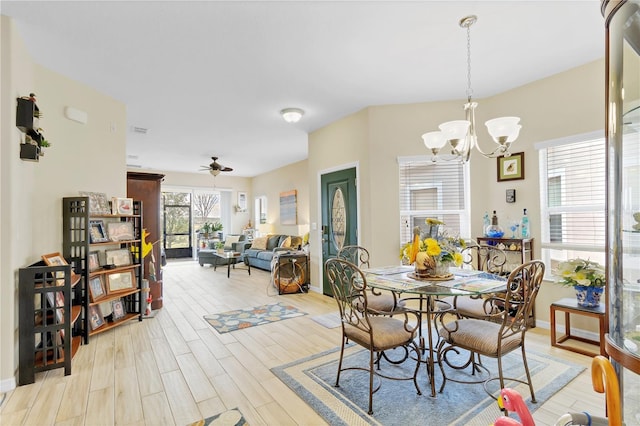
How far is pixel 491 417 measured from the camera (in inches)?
75.4

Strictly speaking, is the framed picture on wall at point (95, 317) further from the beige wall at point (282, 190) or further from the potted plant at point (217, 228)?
the potted plant at point (217, 228)

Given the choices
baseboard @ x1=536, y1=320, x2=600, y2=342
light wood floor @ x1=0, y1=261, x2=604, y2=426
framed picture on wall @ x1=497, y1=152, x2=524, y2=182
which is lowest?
light wood floor @ x1=0, y1=261, x2=604, y2=426

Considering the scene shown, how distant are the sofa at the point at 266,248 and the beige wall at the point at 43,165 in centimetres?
379

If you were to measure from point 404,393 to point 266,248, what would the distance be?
613 cm

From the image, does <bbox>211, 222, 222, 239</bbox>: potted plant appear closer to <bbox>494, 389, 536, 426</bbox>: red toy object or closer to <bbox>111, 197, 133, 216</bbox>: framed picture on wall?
<bbox>111, 197, 133, 216</bbox>: framed picture on wall

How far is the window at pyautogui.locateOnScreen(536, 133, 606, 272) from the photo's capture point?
3.10 metres

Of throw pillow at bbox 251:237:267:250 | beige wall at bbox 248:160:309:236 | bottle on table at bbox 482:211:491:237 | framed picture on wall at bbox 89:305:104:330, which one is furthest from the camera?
throw pillow at bbox 251:237:267:250

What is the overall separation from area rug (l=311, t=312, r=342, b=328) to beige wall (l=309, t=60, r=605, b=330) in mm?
900

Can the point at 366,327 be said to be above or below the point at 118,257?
below

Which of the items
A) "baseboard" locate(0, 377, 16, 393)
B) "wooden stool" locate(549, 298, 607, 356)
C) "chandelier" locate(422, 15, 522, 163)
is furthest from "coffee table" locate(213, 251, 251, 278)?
"wooden stool" locate(549, 298, 607, 356)

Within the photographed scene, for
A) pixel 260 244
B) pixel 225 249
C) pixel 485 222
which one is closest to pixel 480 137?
pixel 485 222

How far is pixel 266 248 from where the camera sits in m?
8.00

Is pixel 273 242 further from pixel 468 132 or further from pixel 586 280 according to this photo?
pixel 586 280

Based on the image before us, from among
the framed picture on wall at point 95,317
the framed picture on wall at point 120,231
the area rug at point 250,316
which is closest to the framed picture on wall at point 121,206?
the framed picture on wall at point 120,231
